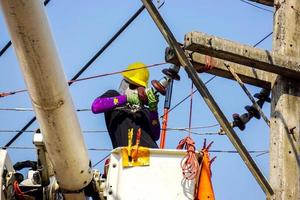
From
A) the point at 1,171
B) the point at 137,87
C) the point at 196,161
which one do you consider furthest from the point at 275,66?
the point at 1,171

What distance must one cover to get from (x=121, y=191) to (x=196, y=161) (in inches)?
26.9

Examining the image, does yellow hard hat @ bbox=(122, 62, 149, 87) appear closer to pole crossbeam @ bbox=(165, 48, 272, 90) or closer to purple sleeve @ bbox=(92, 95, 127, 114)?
Result: purple sleeve @ bbox=(92, 95, 127, 114)

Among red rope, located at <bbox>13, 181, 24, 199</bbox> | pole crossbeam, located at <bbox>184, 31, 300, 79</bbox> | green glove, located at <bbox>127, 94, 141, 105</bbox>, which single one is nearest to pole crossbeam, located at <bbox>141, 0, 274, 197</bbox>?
pole crossbeam, located at <bbox>184, 31, 300, 79</bbox>

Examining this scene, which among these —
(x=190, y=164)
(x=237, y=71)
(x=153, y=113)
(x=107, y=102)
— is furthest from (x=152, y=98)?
(x=190, y=164)

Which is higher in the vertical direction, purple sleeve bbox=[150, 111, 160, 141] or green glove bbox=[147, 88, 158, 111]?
green glove bbox=[147, 88, 158, 111]

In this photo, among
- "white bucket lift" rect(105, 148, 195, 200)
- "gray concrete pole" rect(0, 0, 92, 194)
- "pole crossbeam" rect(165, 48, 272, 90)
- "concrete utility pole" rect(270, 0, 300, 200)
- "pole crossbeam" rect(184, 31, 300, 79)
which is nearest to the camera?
"gray concrete pole" rect(0, 0, 92, 194)

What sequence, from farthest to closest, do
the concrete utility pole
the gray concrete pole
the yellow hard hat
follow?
1. the yellow hard hat
2. the concrete utility pole
3. the gray concrete pole

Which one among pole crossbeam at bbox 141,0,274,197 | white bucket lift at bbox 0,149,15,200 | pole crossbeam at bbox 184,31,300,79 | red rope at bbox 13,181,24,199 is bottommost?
A: red rope at bbox 13,181,24,199

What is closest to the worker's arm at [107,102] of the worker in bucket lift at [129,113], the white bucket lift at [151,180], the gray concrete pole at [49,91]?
the worker in bucket lift at [129,113]

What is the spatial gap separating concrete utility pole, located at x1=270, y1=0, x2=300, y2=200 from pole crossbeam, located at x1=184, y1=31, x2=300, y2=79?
186 millimetres

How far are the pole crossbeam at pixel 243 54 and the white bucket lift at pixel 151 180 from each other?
91 centimetres

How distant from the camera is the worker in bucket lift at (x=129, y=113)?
872 centimetres

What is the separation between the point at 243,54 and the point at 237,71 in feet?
2.62

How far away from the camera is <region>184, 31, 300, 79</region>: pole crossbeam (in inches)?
298
